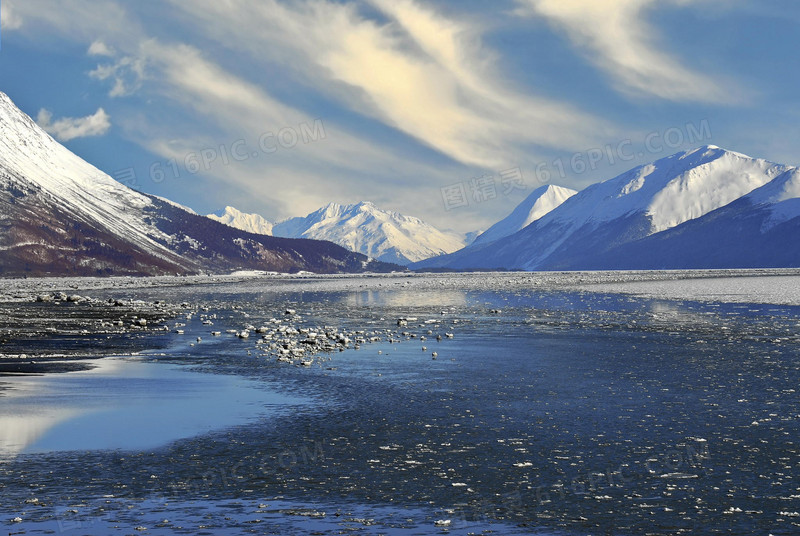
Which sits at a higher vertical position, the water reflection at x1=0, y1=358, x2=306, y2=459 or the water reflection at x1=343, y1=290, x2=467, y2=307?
the water reflection at x1=343, y1=290, x2=467, y2=307

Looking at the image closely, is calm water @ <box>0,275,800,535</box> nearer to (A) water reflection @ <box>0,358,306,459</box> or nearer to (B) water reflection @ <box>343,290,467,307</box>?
(A) water reflection @ <box>0,358,306,459</box>

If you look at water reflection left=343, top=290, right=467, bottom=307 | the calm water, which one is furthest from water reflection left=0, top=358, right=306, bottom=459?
water reflection left=343, top=290, right=467, bottom=307

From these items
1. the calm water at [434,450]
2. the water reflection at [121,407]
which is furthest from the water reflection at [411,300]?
the water reflection at [121,407]

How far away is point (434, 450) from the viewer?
22.0m

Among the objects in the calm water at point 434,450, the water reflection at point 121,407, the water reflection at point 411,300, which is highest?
the water reflection at point 411,300

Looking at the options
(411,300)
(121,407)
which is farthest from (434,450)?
(411,300)

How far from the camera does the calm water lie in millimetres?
16453

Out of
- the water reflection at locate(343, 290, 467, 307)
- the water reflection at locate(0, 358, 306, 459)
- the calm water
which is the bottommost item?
the calm water

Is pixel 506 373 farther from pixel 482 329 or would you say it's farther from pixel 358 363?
pixel 482 329

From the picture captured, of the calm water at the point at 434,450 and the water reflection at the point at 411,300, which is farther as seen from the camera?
the water reflection at the point at 411,300

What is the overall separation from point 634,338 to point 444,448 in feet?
107

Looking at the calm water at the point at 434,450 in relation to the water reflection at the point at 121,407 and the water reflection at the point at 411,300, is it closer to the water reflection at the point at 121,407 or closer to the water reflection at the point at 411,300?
the water reflection at the point at 121,407

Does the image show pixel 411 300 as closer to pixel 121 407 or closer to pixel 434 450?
pixel 121 407

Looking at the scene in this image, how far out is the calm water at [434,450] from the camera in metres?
16.5
